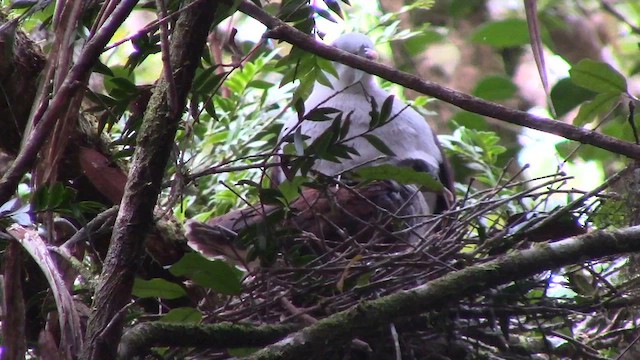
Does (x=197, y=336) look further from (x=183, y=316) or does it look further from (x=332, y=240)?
(x=332, y=240)

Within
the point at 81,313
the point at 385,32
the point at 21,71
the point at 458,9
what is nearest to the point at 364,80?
the point at 385,32

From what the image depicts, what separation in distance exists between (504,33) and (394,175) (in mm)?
1200

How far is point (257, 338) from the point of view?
1.36 m

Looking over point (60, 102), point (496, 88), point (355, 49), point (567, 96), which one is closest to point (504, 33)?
point (496, 88)

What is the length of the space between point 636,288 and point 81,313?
1.09 meters

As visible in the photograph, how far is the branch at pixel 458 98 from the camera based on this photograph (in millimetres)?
1283

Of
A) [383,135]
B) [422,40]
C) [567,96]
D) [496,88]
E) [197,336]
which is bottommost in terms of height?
[197,336]

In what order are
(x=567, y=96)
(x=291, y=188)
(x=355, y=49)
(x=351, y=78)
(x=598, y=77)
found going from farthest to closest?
(x=351, y=78) → (x=355, y=49) → (x=567, y=96) → (x=291, y=188) → (x=598, y=77)

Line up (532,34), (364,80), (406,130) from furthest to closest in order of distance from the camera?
(364,80) → (406,130) → (532,34)

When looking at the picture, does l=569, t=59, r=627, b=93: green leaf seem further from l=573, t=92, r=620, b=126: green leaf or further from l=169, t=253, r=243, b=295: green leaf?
l=169, t=253, r=243, b=295: green leaf

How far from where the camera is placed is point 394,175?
1.70 meters

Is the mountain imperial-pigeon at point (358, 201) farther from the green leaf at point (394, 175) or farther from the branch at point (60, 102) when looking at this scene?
the branch at point (60, 102)

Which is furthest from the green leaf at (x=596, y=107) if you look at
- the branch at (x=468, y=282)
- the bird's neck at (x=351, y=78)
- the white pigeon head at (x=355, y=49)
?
the bird's neck at (x=351, y=78)

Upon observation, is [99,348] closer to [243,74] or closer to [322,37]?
[322,37]
